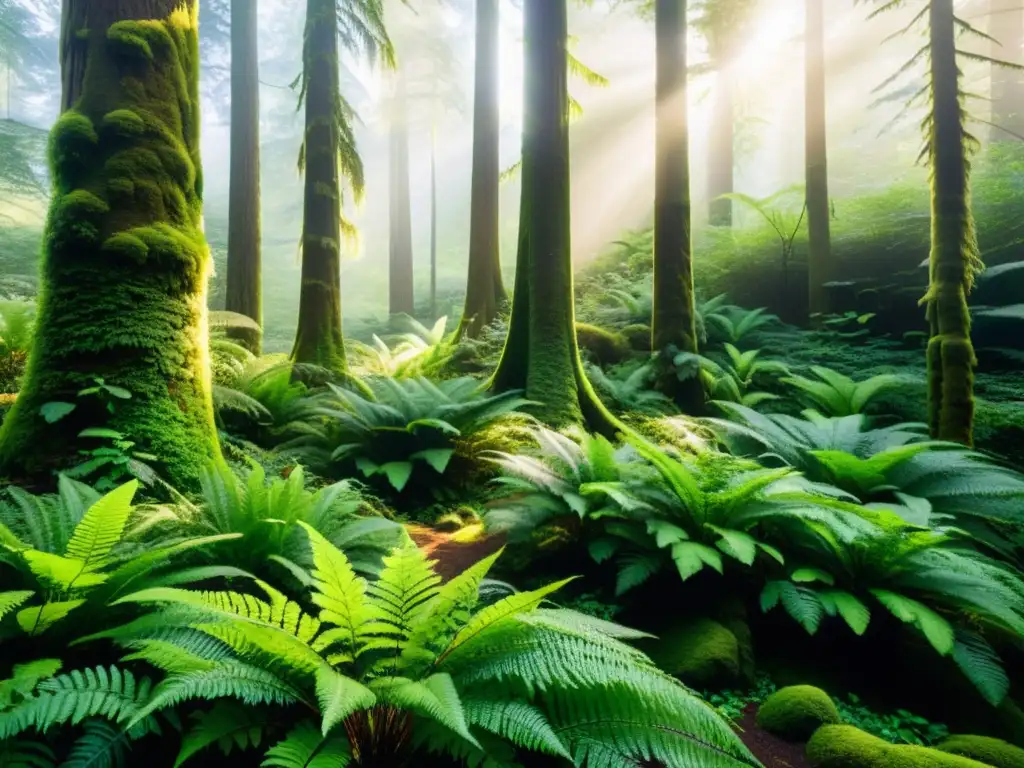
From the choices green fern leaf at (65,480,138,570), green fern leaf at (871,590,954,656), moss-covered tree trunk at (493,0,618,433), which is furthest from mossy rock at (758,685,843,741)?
moss-covered tree trunk at (493,0,618,433)

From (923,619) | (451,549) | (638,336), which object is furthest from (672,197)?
(923,619)

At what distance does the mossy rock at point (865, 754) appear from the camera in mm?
2059

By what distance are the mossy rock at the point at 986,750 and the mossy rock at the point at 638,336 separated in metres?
6.72

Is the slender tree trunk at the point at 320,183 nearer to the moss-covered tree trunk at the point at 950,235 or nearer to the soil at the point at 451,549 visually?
the soil at the point at 451,549

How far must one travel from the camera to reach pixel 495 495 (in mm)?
4113

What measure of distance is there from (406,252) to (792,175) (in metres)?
23.6

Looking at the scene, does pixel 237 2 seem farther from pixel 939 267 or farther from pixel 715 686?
pixel 715 686

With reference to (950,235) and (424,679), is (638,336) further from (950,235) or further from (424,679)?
(424,679)

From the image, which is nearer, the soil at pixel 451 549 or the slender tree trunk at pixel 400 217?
the soil at pixel 451 549

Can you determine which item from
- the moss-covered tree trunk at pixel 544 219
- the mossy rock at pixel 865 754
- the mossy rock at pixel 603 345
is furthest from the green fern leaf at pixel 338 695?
the mossy rock at pixel 603 345

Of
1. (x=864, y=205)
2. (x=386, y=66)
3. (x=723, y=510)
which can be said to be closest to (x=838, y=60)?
(x=864, y=205)

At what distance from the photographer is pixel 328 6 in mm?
7930

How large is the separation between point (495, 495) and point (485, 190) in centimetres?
873

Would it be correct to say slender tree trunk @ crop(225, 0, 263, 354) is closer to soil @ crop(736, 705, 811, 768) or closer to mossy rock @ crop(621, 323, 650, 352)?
mossy rock @ crop(621, 323, 650, 352)
